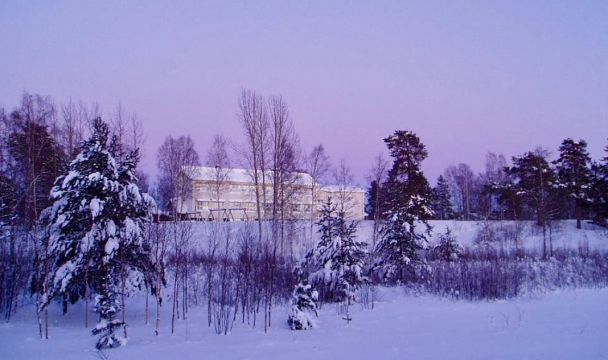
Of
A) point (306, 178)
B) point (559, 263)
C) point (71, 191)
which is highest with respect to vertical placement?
point (306, 178)

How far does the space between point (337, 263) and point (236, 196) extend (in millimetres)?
31101

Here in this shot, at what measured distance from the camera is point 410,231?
17.3 m

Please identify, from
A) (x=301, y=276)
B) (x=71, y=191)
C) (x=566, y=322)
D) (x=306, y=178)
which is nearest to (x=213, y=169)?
(x=306, y=178)

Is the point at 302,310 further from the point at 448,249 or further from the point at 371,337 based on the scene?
the point at 448,249

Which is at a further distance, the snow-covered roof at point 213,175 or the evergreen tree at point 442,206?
the evergreen tree at point 442,206

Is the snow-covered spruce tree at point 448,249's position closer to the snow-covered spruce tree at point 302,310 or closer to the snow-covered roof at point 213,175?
the snow-covered roof at point 213,175

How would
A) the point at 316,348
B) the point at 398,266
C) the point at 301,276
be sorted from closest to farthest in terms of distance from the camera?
the point at 316,348, the point at 301,276, the point at 398,266

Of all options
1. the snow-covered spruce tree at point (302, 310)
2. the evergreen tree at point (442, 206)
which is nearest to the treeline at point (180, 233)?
the snow-covered spruce tree at point (302, 310)

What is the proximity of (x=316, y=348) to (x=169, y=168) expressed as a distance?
95.9ft

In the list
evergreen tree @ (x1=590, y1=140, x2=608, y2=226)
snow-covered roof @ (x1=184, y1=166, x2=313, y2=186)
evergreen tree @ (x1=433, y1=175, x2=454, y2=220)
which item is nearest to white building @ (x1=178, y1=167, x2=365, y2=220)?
snow-covered roof @ (x1=184, y1=166, x2=313, y2=186)

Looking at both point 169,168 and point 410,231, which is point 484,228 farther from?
point 169,168

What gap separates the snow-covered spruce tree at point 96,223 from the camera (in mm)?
9961

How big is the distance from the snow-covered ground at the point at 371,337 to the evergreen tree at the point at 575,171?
2494 cm

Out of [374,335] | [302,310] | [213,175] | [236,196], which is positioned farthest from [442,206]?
[374,335]
